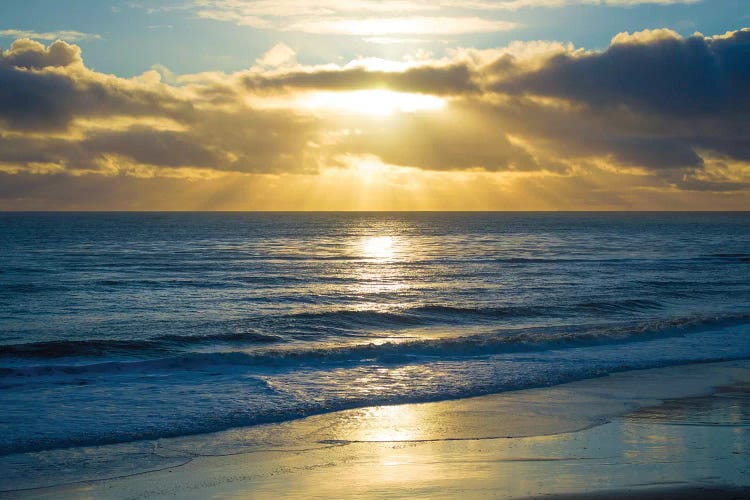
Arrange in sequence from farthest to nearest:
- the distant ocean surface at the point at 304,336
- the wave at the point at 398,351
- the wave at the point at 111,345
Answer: the wave at the point at 111,345
the wave at the point at 398,351
the distant ocean surface at the point at 304,336

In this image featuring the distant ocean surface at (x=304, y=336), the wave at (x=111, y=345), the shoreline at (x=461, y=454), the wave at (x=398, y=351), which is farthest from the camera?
the wave at (x=111, y=345)

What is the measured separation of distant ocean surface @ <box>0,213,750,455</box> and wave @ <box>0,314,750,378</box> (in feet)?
0.26

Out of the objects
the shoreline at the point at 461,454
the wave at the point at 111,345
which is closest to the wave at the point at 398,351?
the wave at the point at 111,345

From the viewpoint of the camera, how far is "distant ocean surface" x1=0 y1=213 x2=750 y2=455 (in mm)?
14984

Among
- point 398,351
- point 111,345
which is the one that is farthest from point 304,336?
point 111,345

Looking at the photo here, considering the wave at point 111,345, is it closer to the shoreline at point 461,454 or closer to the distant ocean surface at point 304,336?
the distant ocean surface at point 304,336

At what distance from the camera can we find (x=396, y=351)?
71.9ft

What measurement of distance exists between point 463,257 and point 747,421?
50768 mm

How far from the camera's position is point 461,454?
444 inches

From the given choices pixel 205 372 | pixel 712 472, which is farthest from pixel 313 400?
pixel 712 472

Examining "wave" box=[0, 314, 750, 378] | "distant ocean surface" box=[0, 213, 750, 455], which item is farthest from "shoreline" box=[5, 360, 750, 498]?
"wave" box=[0, 314, 750, 378]

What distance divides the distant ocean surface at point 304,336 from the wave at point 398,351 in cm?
8

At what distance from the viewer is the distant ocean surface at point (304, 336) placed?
14984 mm

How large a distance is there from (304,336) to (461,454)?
1402 cm
